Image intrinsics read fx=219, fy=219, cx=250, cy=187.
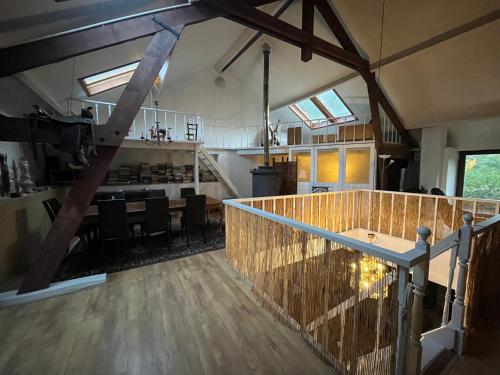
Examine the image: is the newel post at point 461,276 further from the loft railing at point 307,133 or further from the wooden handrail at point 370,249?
the loft railing at point 307,133

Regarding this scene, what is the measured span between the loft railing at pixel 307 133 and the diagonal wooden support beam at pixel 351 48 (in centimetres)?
53

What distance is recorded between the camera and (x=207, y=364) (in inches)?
63.0

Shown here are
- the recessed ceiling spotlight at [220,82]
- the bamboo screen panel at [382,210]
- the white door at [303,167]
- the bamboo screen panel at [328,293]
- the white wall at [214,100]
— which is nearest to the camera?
the bamboo screen panel at [328,293]

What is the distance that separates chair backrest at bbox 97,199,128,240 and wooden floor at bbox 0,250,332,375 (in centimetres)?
85

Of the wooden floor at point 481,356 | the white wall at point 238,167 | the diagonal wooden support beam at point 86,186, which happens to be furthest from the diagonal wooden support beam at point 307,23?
the white wall at point 238,167

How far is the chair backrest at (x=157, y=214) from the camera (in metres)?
3.52

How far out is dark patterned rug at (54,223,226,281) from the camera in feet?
10.1

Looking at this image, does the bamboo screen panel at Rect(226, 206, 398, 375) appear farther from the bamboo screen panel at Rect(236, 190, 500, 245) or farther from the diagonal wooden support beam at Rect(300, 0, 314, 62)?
the diagonal wooden support beam at Rect(300, 0, 314, 62)

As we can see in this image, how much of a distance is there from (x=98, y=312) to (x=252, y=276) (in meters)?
1.59

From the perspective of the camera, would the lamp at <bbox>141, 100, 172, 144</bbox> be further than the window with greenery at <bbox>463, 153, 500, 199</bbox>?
Yes

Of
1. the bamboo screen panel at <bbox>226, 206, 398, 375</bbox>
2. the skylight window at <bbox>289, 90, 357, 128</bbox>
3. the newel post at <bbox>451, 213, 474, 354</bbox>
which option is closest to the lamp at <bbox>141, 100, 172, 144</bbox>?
the bamboo screen panel at <bbox>226, 206, 398, 375</bbox>

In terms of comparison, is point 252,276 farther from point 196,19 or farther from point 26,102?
point 26,102

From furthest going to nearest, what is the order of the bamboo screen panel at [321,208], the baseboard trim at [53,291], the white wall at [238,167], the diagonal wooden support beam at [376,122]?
the white wall at [238,167], the diagonal wooden support beam at [376,122], the bamboo screen panel at [321,208], the baseboard trim at [53,291]

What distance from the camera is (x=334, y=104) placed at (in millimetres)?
7250
